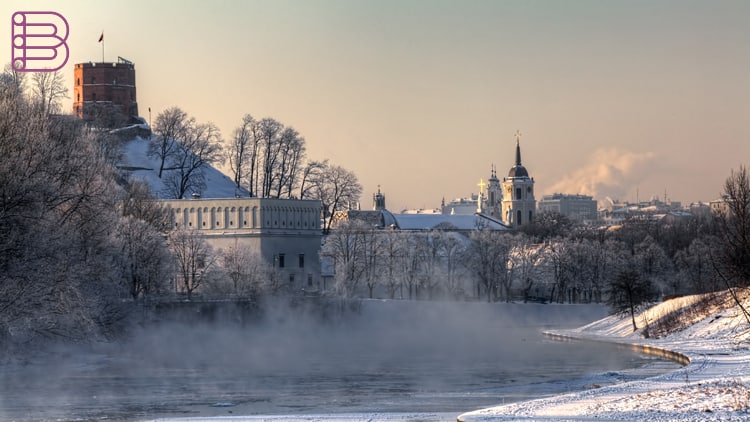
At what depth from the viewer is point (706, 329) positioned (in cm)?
6209

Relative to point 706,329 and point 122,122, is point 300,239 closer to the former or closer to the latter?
point 122,122

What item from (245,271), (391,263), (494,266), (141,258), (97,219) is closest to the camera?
(97,219)

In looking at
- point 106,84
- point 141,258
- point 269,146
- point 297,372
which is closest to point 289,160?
point 269,146

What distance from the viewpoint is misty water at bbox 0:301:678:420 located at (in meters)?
38.9

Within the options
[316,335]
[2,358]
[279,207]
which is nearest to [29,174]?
[2,358]

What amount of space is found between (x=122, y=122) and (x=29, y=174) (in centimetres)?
8381

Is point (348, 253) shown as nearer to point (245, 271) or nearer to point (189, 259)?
point (245, 271)

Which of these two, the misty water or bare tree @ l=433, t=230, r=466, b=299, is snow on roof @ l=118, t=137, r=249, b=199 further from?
the misty water

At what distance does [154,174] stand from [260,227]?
20228 mm

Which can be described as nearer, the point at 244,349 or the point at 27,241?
the point at 27,241

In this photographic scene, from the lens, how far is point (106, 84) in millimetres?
127875

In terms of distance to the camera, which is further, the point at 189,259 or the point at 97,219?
the point at 189,259

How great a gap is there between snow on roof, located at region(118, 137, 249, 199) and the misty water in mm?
32672

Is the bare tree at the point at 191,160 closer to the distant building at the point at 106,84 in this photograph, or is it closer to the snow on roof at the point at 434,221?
the distant building at the point at 106,84
